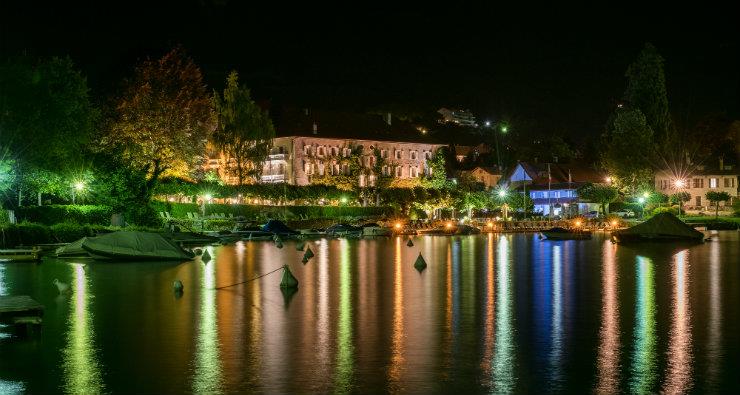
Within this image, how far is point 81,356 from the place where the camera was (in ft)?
57.0

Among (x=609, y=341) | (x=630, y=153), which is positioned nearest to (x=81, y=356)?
(x=609, y=341)

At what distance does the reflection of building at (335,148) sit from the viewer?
12031 centimetres

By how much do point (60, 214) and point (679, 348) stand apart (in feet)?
169

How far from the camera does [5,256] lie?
143 ft

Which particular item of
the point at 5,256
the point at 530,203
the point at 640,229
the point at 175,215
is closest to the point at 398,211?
the point at 530,203

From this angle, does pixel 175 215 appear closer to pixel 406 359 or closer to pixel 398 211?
pixel 398 211

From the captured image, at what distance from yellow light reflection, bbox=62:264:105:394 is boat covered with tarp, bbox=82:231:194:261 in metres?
17.5

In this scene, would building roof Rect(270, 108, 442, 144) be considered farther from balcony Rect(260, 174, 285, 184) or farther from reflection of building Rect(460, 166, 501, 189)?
reflection of building Rect(460, 166, 501, 189)

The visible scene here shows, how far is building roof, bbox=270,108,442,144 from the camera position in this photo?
122500mm

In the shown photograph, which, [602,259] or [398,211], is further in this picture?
[398,211]

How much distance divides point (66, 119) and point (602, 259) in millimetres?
38203

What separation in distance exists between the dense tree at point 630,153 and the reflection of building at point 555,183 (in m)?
9.38

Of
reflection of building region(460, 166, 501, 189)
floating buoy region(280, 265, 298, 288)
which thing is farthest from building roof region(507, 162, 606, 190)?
floating buoy region(280, 265, 298, 288)

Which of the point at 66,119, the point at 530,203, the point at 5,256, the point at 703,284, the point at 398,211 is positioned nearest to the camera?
the point at 703,284
